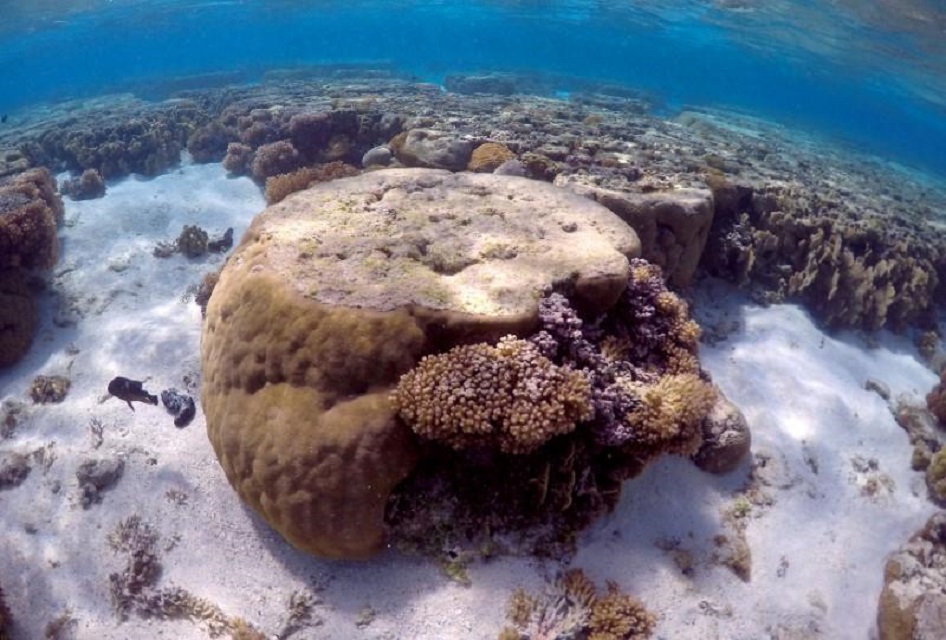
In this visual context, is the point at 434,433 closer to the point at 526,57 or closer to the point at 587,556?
the point at 587,556

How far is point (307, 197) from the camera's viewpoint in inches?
273

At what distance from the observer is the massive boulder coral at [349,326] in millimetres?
4656

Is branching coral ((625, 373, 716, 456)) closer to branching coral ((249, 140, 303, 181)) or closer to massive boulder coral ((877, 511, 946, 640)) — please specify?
massive boulder coral ((877, 511, 946, 640))

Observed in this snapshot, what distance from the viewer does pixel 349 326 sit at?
4785mm

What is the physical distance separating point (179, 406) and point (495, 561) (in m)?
4.50

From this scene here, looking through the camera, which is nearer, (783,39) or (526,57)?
(783,39)

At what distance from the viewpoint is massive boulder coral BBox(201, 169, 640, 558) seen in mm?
4656

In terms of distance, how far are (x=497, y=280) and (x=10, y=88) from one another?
11113cm

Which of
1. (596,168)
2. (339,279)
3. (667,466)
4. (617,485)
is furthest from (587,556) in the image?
(596,168)

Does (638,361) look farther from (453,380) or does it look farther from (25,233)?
(25,233)

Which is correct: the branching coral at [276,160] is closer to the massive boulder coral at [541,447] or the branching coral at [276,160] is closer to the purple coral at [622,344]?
the purple coral at [622,344]

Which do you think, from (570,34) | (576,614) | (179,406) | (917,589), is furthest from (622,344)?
(570,34)

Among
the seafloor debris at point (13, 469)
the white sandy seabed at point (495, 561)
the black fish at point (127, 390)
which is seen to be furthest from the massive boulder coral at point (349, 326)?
the seafloor debris at point (13, 469)

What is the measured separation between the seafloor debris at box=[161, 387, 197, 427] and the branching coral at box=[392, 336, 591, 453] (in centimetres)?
375
